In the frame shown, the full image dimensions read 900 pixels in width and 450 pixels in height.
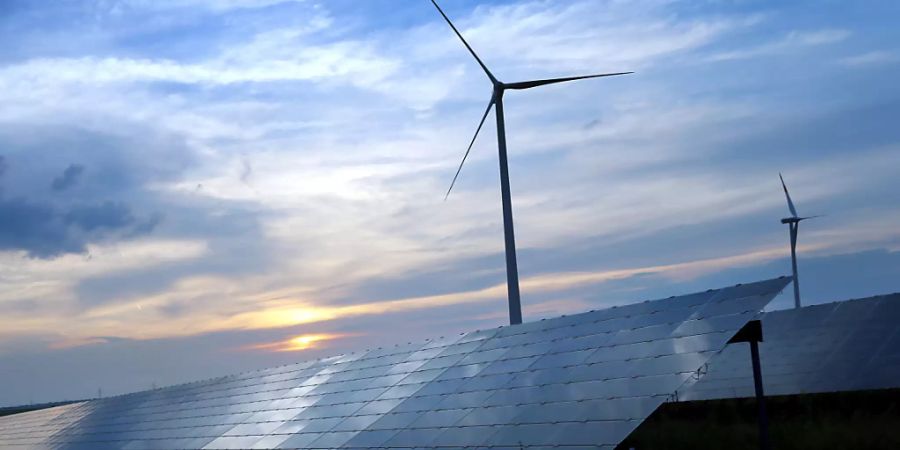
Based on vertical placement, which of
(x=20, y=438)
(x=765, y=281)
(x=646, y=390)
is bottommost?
(x=20, y=438)

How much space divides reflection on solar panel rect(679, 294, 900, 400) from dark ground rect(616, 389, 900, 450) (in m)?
1.08

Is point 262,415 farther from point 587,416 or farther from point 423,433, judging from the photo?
point 587,416

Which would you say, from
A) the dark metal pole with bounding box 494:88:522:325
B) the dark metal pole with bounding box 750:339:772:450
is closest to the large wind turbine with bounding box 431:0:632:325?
the dark metal pole with bounding box 494:88:522:325

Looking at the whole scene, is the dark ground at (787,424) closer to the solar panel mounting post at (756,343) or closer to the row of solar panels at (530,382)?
the row of solar panels at (530,382)

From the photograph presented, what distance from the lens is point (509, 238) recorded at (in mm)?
46969

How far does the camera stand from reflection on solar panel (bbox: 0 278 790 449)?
2220 centimetres

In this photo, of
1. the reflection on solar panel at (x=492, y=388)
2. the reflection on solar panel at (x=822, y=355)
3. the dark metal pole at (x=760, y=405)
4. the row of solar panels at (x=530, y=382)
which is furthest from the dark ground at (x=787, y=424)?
the dark metal pole at (x=760, y=405)

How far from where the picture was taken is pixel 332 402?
1342 inches

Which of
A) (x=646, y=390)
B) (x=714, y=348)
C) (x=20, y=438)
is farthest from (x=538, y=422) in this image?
(x=20, y=438)

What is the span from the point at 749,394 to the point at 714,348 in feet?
77.5

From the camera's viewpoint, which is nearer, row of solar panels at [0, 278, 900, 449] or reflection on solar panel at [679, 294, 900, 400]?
row of solar panels at [0, 278, 900, 449]

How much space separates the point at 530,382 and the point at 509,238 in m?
21.3

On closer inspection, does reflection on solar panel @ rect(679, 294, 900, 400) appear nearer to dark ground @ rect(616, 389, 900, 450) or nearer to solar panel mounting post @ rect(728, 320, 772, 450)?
dark ground @ rect(616, 389, 900, 450)

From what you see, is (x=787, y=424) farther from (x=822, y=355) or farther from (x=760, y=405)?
(x=760, y=405)
